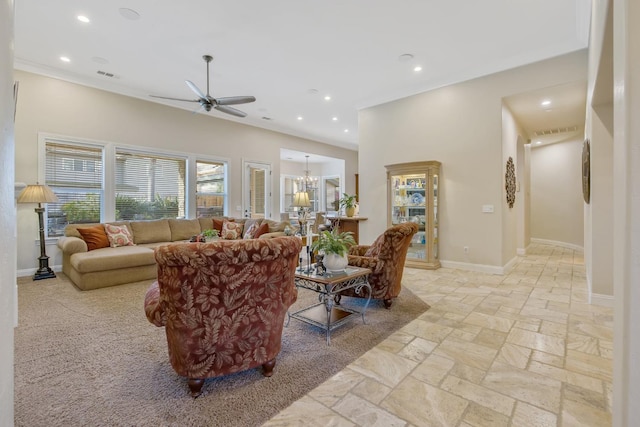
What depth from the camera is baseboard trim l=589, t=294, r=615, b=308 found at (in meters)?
3.33

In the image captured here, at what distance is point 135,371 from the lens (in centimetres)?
208

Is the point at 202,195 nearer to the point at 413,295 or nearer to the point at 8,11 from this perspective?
the point at 413,295

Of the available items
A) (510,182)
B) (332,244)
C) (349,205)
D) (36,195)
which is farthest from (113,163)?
(510,182)

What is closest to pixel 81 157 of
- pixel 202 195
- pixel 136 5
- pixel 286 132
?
pixel 202 195

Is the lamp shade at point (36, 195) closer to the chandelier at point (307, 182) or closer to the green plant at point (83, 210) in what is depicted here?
the green plant at point (83, 210)

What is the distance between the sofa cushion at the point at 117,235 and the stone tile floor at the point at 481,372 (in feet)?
14.6

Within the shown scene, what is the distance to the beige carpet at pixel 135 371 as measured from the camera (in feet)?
5.41

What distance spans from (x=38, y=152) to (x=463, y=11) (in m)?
6.52

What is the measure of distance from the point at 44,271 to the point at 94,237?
0.92 meters

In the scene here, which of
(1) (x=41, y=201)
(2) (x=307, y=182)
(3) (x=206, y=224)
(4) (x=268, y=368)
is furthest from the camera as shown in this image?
(2) (x=307, y=182)

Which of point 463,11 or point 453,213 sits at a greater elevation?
point 463,11

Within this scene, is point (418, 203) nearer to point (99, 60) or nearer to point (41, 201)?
point (99, 60)

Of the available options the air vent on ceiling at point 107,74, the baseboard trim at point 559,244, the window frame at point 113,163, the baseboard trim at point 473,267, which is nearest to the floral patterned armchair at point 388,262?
the baseboard trim at point 473,267

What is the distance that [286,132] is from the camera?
865cm
